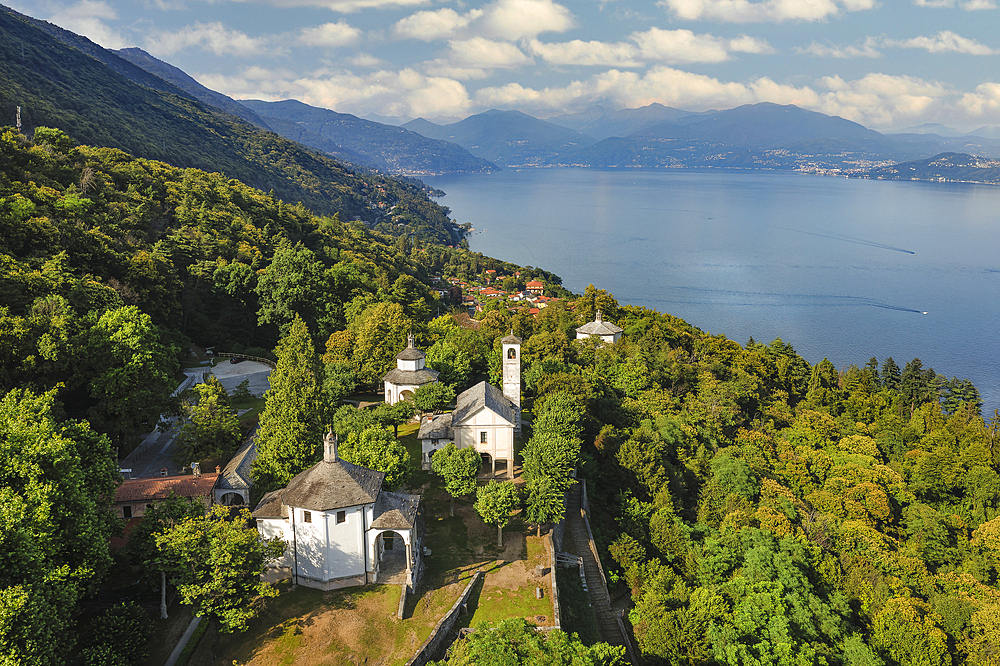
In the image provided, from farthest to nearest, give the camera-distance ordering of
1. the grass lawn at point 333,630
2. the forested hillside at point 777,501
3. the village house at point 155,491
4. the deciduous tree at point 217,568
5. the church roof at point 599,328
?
the church roof at point 599,328 < the forested hillside at point 777,501 < the village house at point 155,491 < the grass lawn at point 333,630 < the deciduous tree at point 217,568

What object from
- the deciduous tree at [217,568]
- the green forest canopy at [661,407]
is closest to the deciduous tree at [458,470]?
the green forest canopy at [661,407]

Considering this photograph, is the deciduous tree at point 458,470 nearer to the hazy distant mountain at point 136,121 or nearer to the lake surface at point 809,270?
the lake surface at point 809,270

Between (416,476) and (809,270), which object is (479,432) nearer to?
(416,476)

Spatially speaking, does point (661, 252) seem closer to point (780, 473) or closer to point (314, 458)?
point (780, 473)

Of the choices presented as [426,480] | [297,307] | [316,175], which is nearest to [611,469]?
[426,480]

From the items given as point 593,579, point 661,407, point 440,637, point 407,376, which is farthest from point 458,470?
point 661,407

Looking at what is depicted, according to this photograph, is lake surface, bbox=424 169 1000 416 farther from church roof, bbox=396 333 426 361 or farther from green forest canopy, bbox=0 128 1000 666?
church roof, bbox=396 333 426 361
